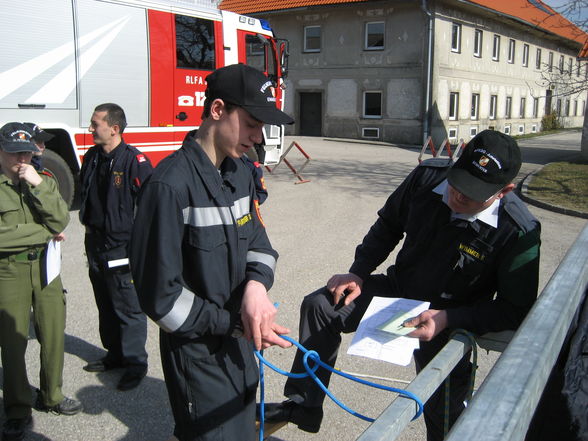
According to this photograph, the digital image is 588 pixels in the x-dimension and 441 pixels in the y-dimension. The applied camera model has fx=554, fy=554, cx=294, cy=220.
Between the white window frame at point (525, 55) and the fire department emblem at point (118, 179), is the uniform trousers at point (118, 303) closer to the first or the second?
the fire department emblem at point (118, 179)

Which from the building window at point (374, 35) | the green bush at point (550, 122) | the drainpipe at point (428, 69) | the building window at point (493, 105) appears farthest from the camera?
the green bush at point (550, 122)

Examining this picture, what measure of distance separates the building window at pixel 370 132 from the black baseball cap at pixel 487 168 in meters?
24.3

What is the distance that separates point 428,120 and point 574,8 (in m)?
11.5

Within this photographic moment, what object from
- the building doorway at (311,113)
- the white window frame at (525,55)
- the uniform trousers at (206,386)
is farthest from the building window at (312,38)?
the uniform trousers at (206,386)

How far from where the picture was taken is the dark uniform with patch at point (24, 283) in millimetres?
3236

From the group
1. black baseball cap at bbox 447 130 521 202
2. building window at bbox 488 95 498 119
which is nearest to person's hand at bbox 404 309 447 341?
black baseball cap at bbox 447 130 521 202

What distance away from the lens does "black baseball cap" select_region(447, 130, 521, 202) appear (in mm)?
2262

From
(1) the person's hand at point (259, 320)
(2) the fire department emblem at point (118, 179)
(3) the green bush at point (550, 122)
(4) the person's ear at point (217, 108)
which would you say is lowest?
(1) the person's hand at point (259, 320)

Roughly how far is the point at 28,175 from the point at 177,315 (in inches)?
74.2

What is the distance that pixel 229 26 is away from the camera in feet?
37.1

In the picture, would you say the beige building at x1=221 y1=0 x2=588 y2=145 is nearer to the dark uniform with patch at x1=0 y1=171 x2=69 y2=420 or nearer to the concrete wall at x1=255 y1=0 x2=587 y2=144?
the concrete wall at x1=255 y1=0 x2=587 y2=144

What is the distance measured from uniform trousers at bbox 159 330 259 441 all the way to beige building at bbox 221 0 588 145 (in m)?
23.7

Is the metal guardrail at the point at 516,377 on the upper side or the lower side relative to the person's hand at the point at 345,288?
upper

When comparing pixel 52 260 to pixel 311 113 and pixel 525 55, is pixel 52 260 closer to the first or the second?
pixel 311 113
